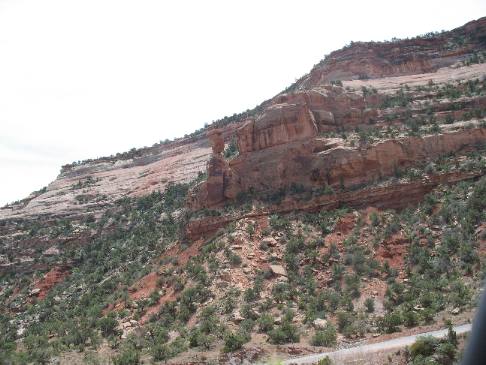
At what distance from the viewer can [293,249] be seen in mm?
31797

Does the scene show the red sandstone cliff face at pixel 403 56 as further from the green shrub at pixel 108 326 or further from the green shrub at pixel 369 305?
the green shrub at pixel 108 326

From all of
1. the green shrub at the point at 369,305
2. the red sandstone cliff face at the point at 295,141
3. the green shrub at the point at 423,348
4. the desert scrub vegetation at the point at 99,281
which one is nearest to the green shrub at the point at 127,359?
the desert scrub vegetation at the point at 99,281

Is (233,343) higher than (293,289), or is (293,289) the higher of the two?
(233,343)

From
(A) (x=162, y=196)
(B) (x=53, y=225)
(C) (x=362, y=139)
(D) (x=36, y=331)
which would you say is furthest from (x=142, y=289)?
(B) (x=53, y=225)

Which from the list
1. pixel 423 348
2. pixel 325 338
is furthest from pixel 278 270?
pixel 423 348

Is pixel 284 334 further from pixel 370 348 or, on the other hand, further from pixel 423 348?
pixel 423 348

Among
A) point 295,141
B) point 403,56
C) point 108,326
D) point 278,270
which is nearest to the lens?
point 108,326

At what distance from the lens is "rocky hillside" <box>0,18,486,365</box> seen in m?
23.3

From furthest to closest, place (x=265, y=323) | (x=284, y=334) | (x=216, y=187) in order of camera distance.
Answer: (x=216, y=187) < (x=265, y=323) < (x=284, y=334)

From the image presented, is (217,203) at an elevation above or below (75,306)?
above

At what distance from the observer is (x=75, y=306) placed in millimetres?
38938

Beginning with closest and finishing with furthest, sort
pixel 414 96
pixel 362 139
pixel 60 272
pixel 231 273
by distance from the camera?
pixel 231 273, pixel 362 139, pixel 414 96, pixel 60 272

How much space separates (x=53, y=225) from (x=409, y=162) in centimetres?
4443

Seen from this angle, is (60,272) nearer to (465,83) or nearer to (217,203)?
(217,203)
